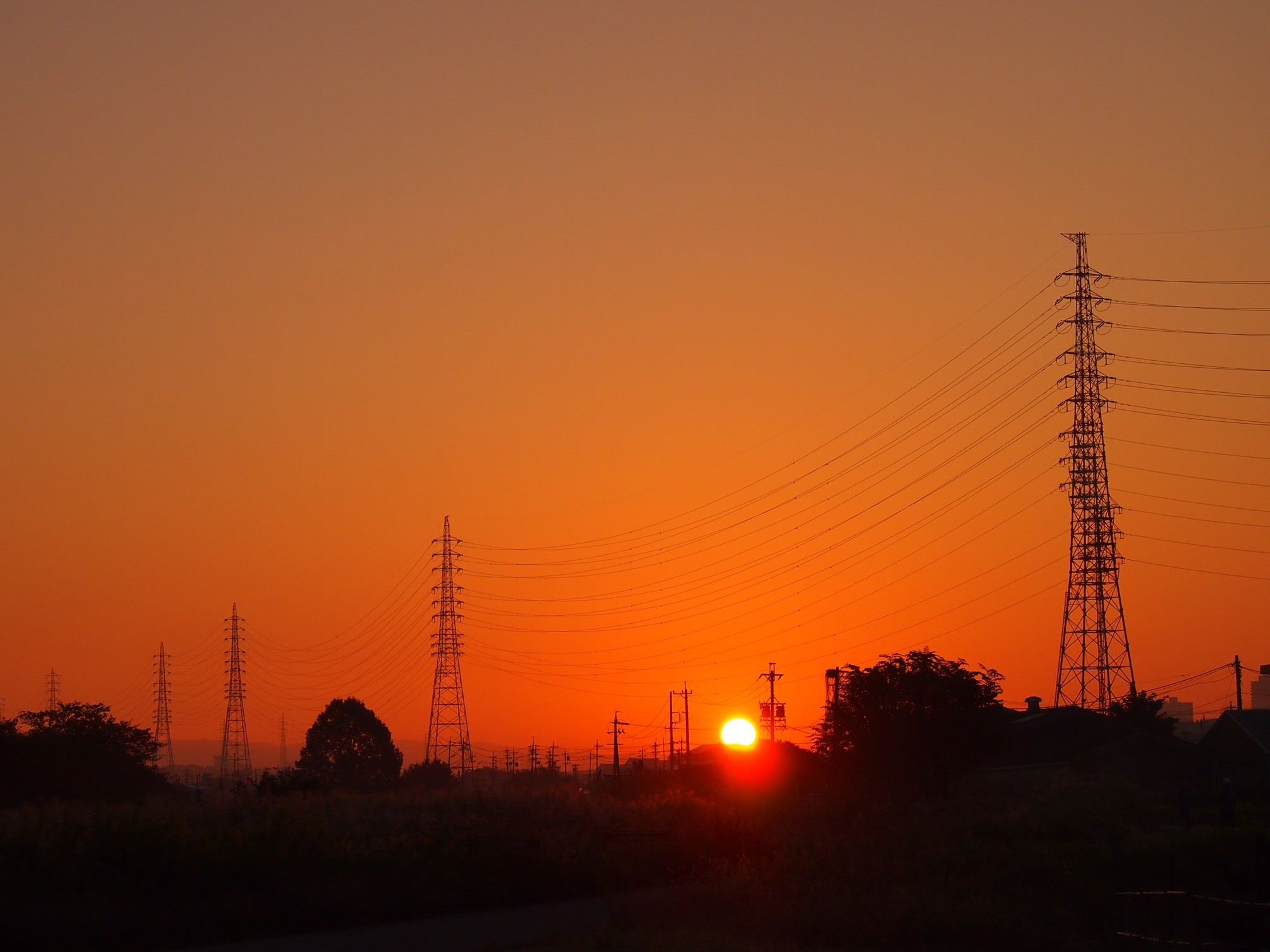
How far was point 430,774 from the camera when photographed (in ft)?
286

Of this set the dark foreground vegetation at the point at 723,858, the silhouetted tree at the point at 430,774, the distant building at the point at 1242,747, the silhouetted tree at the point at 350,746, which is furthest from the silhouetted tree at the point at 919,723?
the silhouetted tree at the point at 350,746

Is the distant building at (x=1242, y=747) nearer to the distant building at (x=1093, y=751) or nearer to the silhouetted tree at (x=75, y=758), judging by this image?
the distant building at (x=1093, y=751)

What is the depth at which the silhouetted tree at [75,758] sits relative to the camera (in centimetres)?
5741

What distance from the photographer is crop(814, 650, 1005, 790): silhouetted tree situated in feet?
176

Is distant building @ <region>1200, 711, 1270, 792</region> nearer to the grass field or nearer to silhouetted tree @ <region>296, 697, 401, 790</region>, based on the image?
the grass field

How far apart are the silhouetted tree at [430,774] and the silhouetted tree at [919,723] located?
32.3 meters

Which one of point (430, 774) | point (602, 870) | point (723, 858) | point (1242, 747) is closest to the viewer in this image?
point (602, 870)

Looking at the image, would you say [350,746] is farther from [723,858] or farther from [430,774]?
[723,858]

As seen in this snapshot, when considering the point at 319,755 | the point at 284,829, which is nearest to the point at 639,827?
the point at 284,829

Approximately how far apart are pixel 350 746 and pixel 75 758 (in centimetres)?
4308

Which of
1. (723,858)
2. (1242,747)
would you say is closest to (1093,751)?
(1242,747)

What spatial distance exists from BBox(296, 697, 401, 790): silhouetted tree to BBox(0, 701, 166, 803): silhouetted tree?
34.2 metres

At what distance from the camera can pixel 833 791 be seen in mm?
57906

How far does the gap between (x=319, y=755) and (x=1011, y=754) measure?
192 feet
